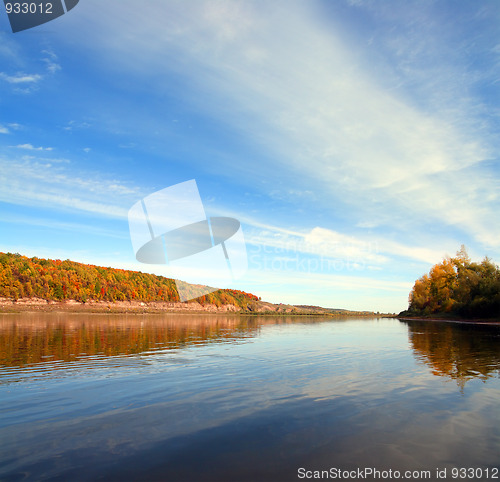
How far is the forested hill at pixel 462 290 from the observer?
313 feet

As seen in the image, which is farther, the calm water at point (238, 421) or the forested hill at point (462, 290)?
the forested hill at point (462, 290)

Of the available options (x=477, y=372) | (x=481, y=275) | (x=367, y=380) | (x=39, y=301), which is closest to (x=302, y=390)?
(x=367, y=380)

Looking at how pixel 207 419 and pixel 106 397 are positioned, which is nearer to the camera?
pixel 207 419

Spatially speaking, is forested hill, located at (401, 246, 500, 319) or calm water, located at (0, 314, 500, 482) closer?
calm water, located at (0, 314, 500, 482)

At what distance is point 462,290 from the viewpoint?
110875 millimetres

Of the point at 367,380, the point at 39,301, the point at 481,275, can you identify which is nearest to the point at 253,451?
the point at 367,380

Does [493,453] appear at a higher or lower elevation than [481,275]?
lower

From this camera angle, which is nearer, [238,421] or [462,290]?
[238,421]

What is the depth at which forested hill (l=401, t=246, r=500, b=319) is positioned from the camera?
95250 millimetres

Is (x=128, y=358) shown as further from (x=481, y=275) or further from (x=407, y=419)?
(x=481, y=275)

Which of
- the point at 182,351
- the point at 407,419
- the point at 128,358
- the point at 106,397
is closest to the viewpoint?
the point at 407,419

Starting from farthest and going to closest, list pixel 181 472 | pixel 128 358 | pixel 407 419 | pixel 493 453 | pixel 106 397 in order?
pixel 128 358, pixel 106 397, pixel 407 419, pixel 493 453, pixel 181 472

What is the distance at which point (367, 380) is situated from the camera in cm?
1819

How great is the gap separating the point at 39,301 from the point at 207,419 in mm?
193146
